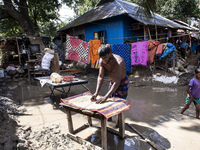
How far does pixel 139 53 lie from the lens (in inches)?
292

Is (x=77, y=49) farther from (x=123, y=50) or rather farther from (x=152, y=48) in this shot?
(x=152, y=48)

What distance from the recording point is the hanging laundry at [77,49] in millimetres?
7938

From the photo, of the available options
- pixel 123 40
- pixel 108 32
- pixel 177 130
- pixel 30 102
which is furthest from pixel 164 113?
pixel 108 32

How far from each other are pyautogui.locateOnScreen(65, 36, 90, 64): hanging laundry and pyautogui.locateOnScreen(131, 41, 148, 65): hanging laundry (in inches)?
98.6

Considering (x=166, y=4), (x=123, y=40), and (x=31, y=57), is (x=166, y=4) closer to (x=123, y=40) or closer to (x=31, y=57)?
(x=123, y=40)

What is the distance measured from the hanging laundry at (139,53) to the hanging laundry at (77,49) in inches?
98.6

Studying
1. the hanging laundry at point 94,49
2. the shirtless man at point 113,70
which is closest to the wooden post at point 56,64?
the hanging laundry at point 94,49

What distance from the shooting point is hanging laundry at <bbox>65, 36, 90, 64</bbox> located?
7938 millimetres

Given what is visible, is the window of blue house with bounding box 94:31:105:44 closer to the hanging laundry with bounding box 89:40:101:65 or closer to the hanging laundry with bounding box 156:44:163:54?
the hanging laundry with bounding box 89:40:101:65

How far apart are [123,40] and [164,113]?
6.02 m

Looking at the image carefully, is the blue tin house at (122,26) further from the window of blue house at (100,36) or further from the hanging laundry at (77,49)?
the hanging laundry at (77,49)


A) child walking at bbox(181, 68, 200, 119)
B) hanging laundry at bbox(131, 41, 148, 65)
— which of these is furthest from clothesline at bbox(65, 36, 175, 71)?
child walking at bbox(181, 68, 200, 119)

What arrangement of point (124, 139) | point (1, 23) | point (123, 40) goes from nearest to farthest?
point (124, 139), point (123, 40), point (1, 23)

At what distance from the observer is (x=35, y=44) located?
11.2 metres
